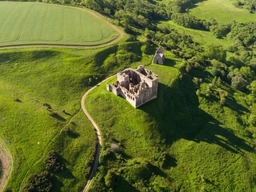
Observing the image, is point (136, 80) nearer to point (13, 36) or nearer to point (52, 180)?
point (52, 180)

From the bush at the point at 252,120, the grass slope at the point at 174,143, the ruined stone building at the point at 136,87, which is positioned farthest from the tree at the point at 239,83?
the ruined stone building at the point at 136,87

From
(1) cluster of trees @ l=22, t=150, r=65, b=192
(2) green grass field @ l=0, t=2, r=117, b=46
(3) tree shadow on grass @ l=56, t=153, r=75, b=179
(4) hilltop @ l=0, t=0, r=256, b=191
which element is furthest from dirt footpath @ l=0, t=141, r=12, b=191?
(2) green grass field @ l=0, t=2, r=117, b=46

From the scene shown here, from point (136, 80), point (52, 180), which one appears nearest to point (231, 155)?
point (136, 80)

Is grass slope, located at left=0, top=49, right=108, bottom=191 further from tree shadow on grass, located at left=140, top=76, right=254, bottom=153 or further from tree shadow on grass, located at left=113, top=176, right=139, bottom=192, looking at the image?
tree shadow on grass, located at left=140, top=76, right=254, bottom=153

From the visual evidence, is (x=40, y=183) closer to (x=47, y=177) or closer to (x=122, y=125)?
(x=47, y=177)

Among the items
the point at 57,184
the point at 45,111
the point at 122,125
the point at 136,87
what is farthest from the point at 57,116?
the point at 136,87
